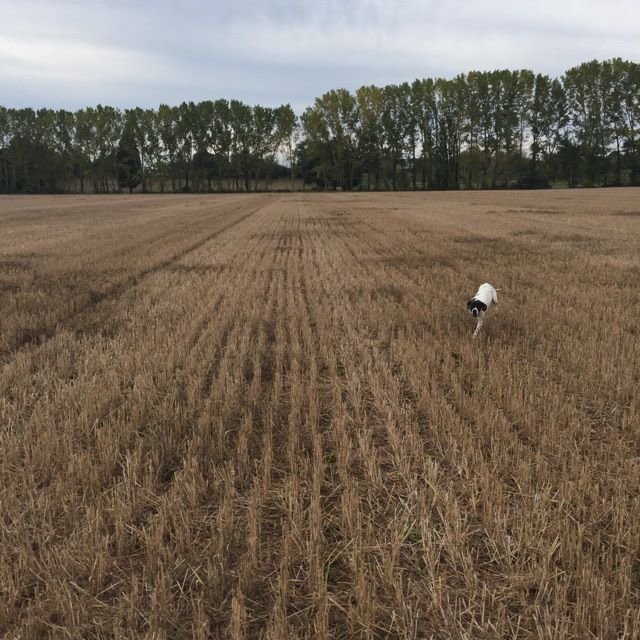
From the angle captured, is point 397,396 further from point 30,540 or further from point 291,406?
point 30,540

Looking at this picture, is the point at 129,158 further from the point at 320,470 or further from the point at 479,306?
the point at 320,470

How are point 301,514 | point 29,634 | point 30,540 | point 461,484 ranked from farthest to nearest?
1. point 461,484
2. point 301,514
3. point 30,540
4. point 29,634

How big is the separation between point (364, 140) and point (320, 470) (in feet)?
303

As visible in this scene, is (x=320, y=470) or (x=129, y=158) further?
(x=129, y=158)

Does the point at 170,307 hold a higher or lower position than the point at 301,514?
higher

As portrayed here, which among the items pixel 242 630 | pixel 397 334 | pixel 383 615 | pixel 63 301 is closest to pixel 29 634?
pixel 242 630

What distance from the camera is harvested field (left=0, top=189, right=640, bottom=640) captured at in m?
2.20

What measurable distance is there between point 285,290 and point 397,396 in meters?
5.29

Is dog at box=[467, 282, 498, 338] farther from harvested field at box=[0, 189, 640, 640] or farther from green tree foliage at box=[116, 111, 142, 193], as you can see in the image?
green tree foliage at box=[116, 111, 142, 193]

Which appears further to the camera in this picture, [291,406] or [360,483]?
[291,406]

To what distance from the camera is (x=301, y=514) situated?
9.18ft

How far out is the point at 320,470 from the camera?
3260mm

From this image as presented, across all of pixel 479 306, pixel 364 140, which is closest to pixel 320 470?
pixel 479 306

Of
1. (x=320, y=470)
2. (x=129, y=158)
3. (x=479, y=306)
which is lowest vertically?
(x=320, y=470)
